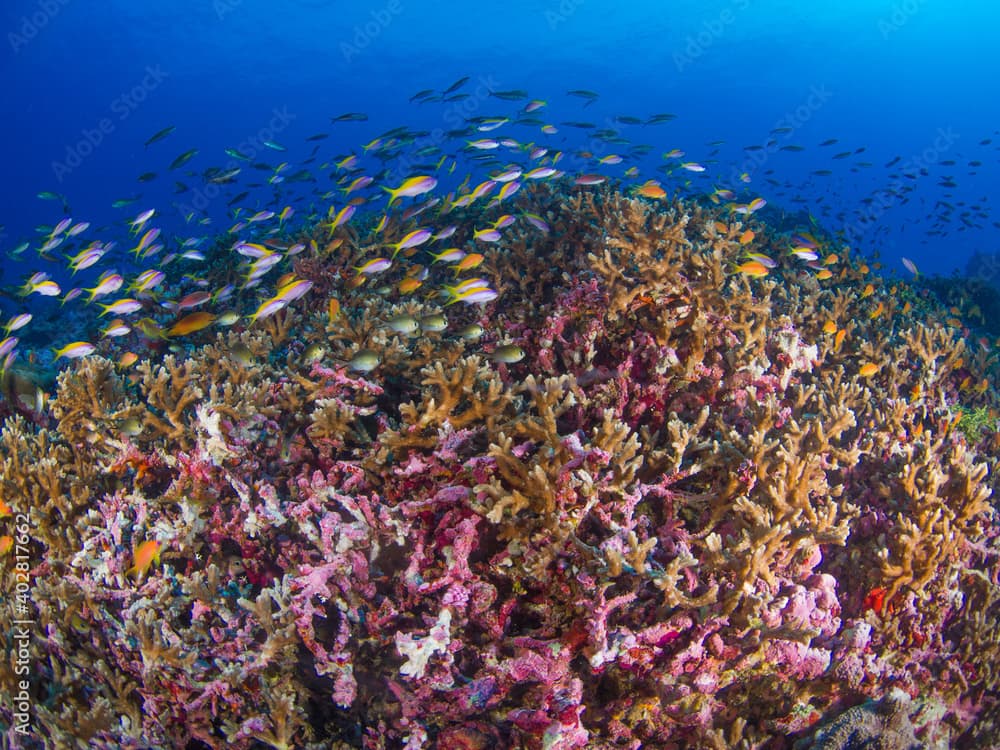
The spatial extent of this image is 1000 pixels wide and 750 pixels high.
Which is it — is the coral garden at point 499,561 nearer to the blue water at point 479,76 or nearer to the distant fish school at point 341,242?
the distant fish school at point 341,242

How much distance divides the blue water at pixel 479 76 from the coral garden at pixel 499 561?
45612mm

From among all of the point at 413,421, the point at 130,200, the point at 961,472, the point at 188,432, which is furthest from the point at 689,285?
the point at 130,200

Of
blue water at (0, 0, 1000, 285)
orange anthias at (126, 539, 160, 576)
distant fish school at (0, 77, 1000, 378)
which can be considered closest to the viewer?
orange anthias at (126, 539, 160, 576)

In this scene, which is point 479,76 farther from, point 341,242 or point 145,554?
point 145,554

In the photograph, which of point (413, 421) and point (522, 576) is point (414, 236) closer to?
point (413, 421)

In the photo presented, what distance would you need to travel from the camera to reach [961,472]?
358cm

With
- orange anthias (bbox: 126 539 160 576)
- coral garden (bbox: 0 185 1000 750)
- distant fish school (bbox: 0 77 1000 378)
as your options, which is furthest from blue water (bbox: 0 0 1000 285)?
orange anthias (bbox: 126 539 160 576)

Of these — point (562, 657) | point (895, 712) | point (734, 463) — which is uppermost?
point (734, 463)

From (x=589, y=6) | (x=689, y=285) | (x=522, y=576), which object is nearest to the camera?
(x=522, y=576)

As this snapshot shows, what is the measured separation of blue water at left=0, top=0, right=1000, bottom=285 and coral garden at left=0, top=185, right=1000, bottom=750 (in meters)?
45.6

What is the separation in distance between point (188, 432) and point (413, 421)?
1915 millimetres

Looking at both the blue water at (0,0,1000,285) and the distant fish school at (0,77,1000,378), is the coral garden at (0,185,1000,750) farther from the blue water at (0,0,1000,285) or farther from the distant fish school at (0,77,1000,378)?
the blue water at (0,0,1000,285)

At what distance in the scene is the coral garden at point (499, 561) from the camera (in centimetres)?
272

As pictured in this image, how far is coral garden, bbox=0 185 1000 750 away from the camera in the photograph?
272cm
